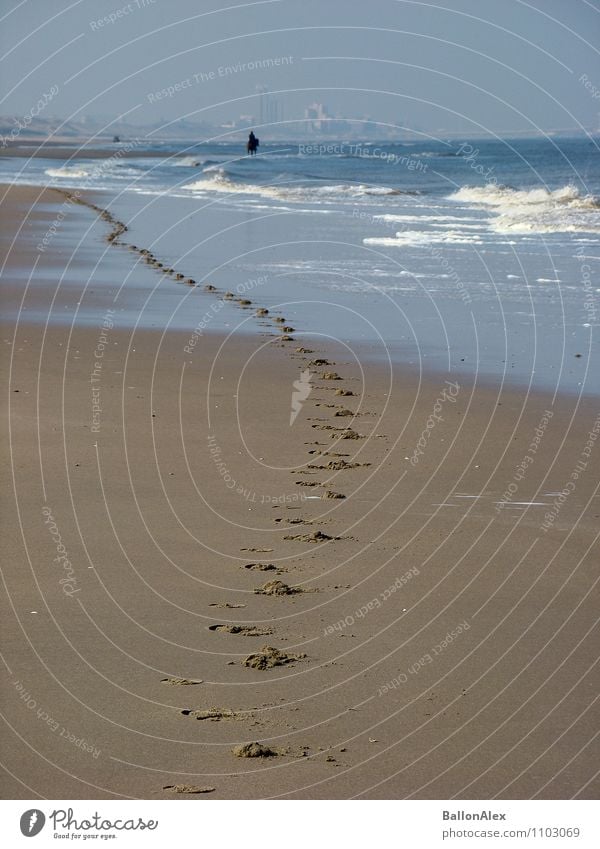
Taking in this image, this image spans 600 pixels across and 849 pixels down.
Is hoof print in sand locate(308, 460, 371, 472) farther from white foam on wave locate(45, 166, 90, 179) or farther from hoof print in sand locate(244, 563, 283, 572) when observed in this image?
white foam on wave locate(45, 166, 90, 179)

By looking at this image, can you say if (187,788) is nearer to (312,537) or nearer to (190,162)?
(312,537)

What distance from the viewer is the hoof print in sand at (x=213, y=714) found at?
4.97m


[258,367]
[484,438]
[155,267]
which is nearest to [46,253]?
[155,267]

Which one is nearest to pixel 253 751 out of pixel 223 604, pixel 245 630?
pixel 245 630

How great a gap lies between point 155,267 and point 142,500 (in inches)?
514

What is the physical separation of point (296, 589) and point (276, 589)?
0.38 ft

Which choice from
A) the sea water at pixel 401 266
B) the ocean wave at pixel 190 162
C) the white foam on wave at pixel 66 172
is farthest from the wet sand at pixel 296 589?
the ocean wave at pixel 190 162

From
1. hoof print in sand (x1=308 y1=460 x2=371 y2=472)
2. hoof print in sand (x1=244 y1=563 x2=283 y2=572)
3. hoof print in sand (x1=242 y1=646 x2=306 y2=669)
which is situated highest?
hoof print in sand (x1=308 y1=460 x2=371 y2=472)

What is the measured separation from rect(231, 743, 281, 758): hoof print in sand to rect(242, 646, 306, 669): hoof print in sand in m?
0.77

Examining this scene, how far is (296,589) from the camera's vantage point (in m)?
6.44

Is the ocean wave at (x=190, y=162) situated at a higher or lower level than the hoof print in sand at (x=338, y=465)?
higher

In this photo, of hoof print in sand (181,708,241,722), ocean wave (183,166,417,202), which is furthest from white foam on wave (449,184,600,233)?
hoof print in sand (181,708,241,722)

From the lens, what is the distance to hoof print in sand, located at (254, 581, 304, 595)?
6379 millimetres

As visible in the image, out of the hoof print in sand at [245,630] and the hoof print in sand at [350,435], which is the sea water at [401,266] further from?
the hoof print in sand at [245,630]
